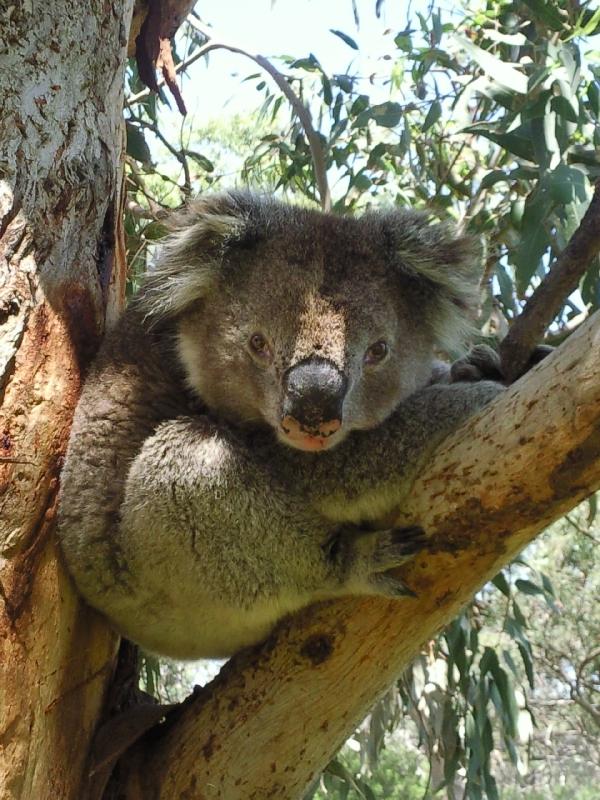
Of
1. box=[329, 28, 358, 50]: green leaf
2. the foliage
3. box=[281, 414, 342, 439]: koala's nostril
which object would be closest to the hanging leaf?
the foliage

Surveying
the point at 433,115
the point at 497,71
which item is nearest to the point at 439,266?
the point at 497,71

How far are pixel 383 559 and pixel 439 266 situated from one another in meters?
0.86

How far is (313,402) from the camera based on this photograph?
1851 millimetres

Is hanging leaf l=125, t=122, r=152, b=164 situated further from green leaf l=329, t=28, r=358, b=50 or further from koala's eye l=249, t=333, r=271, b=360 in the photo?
koala's eye l=249, t=333, r=271, b=360

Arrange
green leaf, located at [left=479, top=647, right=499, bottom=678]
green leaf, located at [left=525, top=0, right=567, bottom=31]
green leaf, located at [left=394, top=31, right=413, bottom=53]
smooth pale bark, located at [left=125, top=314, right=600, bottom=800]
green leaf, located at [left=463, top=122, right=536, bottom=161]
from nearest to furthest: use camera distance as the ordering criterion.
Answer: smooth pale bark, located at [left=125, top=314, right=600, bottom=800] < green leaf, located at [left=463, top=122, right=536, bottom=161] < green leaf, located at [left=525, top=0, right=567, bottom=31] < green leaf, located at [left=479, top=647, right=499, bottom=678] < green leaf, located at [left=394, top=31, right=413, bottom=53]

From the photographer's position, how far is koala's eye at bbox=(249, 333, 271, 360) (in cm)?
210

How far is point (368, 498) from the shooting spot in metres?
1.99

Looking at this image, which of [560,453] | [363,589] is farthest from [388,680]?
[560,453]

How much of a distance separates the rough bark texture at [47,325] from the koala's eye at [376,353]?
0.71 meters

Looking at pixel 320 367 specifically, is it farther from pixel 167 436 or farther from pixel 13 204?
pixel 13 204

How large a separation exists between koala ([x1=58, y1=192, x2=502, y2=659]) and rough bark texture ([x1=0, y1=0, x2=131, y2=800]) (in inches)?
3.2

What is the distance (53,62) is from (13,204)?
0.45 m

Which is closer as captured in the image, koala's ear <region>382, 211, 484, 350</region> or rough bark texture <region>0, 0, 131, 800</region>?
rough bark texture <region>0, 0, 131, 800</region>

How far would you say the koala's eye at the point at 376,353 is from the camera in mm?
2133
